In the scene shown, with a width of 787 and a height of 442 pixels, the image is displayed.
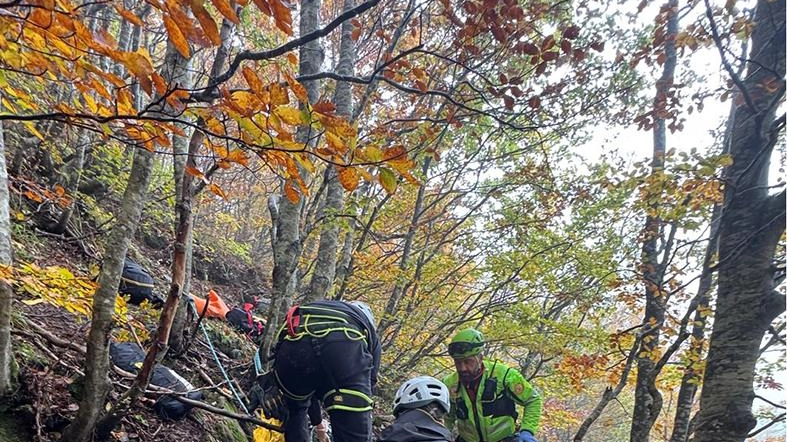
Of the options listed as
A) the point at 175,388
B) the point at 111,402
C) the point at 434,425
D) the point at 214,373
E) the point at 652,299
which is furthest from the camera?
the point at 652,299

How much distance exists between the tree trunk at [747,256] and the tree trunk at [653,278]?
7.74 feet

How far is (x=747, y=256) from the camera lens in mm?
2783

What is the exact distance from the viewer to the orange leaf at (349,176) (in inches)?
74.7

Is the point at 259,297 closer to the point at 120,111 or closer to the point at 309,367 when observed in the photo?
the point at 309,367

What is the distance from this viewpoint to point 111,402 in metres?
3.21

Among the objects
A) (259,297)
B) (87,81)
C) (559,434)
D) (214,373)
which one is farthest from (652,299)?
Answer: (559,434)

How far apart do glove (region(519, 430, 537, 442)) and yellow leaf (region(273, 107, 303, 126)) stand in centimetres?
426

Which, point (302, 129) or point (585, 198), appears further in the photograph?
point (585, 198)

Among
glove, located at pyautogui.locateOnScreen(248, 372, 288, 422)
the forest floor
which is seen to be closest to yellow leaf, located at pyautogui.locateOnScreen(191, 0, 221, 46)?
the forest floor

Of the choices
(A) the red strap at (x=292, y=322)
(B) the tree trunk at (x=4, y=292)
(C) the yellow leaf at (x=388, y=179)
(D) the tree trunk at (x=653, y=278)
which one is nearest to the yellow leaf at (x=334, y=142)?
(C) the yellow leaf at (x=388, y=179)

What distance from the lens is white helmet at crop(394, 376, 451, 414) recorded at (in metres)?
3.19

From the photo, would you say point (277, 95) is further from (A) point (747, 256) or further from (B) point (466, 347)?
(B) point (466, 347)

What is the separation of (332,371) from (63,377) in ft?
6.19

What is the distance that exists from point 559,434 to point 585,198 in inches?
1102
